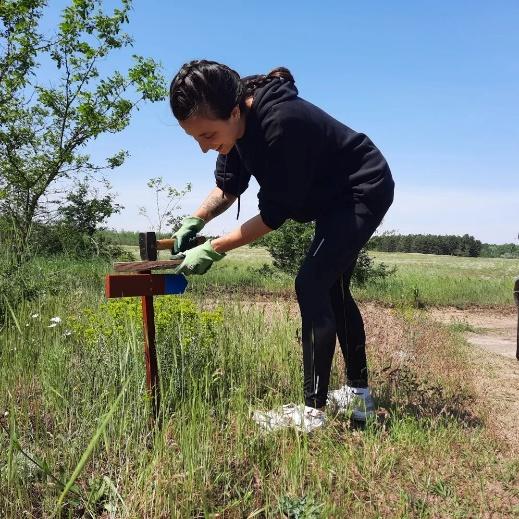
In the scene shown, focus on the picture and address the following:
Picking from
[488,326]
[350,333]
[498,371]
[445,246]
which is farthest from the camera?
[445,246]

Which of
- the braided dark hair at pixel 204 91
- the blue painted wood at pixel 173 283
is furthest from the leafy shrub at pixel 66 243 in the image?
the braided dark hair at pixel 204 91

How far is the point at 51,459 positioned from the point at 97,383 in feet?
2.32

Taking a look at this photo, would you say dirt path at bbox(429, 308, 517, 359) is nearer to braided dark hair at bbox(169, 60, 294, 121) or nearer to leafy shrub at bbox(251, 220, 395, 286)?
leafy shrub at bbox(251, 220, 395, 286)

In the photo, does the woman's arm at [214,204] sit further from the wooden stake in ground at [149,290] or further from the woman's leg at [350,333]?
the woman's leg at [350,333]

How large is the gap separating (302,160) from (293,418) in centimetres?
116

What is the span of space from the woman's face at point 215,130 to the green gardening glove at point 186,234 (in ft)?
1.69

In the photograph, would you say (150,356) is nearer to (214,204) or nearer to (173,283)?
(173,283)

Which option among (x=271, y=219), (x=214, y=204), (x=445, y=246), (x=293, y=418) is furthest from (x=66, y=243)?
(x=445, y=246)

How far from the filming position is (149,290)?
2529mm

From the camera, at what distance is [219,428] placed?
99.7 inches

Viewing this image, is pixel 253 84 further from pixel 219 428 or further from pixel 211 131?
pixel 219 428

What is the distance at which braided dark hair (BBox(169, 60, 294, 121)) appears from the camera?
2.32 m

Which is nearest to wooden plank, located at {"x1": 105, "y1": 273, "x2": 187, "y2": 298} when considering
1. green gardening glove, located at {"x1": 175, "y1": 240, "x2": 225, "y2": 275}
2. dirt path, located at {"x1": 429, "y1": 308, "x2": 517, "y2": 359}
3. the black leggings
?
green gardening glove, located at {"x1": 175, "y1": 240, "x2": 225, "y2": 275}

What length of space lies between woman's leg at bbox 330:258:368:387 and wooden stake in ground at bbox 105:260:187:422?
863 mm
